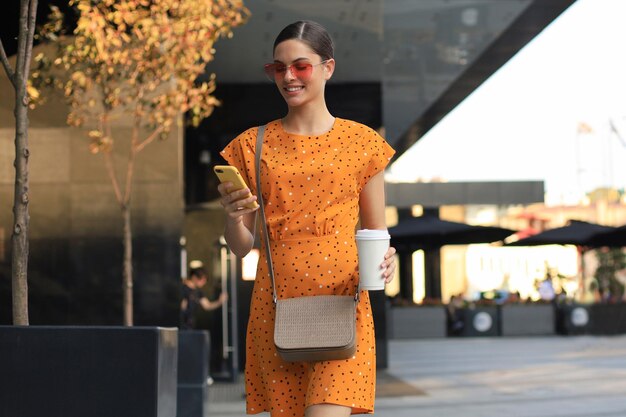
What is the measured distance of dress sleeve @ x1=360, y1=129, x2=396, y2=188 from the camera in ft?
12.1

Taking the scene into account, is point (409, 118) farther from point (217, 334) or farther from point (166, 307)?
point (166, 307)

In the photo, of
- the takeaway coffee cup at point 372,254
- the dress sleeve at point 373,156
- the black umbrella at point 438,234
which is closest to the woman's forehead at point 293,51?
the dress sleeve at point 373,156

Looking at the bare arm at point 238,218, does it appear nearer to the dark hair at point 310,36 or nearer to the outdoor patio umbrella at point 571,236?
the dark hair at point 310,36

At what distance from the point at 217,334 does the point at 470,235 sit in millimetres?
10459

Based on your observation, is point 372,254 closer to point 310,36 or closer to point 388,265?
point 388,265

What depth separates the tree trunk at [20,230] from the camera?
583 centimetres

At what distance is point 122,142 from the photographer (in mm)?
15109

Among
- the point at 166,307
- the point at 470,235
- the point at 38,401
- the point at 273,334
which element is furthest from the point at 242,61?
the point at 273,334

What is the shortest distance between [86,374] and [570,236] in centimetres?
2506

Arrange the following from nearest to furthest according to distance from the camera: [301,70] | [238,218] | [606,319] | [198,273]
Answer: [238,218] < [301,70] < [198,273] < [606,319]

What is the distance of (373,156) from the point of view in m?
3.71

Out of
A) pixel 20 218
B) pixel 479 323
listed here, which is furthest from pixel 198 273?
pixel 479 323

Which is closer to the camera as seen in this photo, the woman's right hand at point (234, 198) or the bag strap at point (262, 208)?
the woman's right hand at point (234, 198)

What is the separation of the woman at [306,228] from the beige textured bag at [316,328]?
0.23 ft
